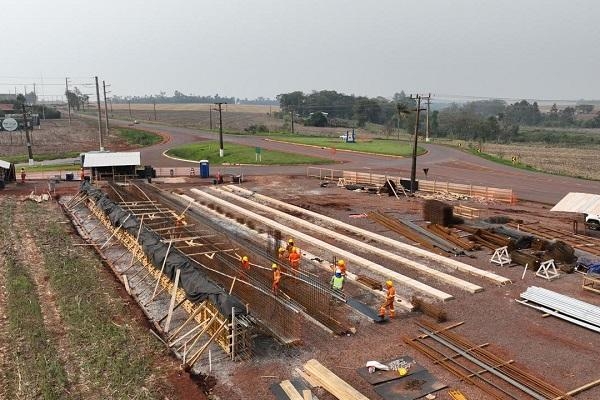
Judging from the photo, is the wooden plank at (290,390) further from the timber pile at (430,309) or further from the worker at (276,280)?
the timber pile at (430,309)

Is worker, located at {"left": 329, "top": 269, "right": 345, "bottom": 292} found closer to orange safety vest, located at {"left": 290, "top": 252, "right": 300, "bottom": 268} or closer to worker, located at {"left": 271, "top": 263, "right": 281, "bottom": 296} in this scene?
worker, located at {"left": 271, "top": 263, "right": 281, "bottom": 296}

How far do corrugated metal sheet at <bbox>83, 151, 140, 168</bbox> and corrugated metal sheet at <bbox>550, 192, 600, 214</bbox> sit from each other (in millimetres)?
29286

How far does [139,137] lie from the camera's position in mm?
75188

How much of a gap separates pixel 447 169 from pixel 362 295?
106ft

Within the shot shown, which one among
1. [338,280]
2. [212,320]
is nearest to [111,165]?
[338,280]

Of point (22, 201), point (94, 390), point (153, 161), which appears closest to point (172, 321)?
point (94, 390)

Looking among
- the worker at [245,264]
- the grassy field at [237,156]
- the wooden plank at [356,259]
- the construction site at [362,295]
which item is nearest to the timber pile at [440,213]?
the construction site at [362,295]

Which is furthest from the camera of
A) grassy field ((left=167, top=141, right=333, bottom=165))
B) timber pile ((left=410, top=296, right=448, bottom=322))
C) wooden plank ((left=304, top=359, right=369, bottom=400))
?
grassy field ((left=167, top=141, right=333, bottom=165))

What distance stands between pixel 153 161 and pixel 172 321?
4014 centimetres

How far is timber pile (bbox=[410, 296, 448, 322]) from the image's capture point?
14688 millimetres

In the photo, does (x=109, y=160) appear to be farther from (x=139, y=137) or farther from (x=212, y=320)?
(x=139, y=137)

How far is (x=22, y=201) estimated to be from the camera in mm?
32281

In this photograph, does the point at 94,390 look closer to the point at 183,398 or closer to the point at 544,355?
the point at 183,398

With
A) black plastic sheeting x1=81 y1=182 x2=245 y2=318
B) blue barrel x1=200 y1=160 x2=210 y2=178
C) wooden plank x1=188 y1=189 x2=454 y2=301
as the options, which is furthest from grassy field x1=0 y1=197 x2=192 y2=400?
blue barrel x1=200 y1=160 x2=210 y2=178
